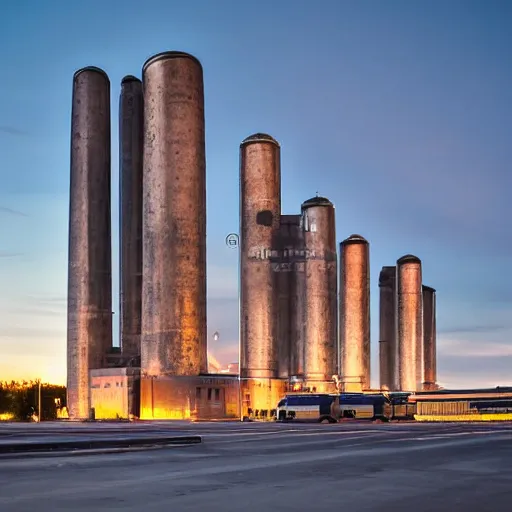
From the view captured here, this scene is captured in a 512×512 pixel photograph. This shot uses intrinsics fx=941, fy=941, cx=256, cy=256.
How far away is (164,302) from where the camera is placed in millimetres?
59188

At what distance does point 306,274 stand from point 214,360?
18.1 metres

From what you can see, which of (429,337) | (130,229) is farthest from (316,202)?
(429,337)

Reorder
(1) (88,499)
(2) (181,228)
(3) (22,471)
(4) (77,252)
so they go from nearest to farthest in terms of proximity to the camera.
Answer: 1. (1) (88,499)
2. (3) (22,471)
3. (2) (181,228)
4. (4) (77,252)

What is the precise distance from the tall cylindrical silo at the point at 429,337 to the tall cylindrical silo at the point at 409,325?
9.47 metres

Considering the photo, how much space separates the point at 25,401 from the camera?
109062 mm

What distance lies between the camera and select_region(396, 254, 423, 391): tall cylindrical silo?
94750 millimetres

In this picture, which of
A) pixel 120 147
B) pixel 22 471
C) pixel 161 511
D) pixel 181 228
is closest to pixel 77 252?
pixel 120 147

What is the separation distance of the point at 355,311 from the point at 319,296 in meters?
11.7

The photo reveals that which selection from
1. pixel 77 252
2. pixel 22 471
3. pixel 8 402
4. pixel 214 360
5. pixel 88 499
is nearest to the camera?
pixel 88 499

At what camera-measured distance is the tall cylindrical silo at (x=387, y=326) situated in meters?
105

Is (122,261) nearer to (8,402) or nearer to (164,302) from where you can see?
(164,302)

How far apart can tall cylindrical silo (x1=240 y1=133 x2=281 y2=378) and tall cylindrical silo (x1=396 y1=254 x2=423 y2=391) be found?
25597mm

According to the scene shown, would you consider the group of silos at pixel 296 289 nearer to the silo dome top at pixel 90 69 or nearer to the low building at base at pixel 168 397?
the low building at base at pixel 168 397

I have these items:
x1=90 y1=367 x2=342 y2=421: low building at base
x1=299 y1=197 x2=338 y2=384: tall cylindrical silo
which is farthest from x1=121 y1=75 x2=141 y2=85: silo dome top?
x1=90 y1=367 x2=342 y2=421: low building at base
